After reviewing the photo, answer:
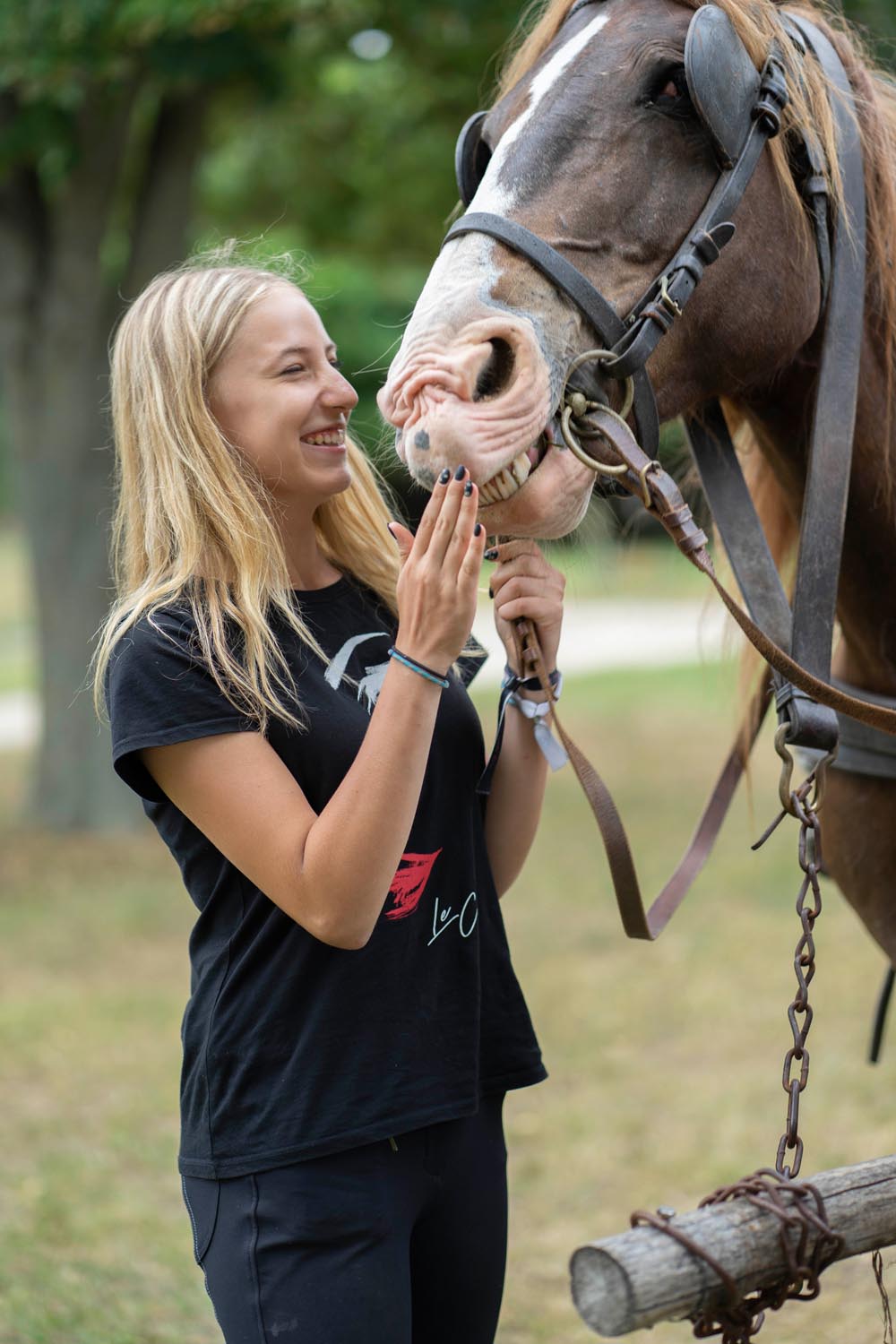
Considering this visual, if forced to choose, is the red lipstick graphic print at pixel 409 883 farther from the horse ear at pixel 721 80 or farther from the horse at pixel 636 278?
the horse ear at pixel 721 80

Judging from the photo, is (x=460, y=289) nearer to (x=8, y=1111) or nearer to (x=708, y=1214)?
(x=708, y=1214)

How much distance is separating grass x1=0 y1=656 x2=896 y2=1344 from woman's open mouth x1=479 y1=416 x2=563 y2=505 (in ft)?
4.13

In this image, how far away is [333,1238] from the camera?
1.63 meters

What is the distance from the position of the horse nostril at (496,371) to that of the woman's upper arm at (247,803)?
51 cm

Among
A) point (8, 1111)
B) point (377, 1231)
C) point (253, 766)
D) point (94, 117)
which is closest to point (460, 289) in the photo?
point (253, 766)

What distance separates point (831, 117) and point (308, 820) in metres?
1.17

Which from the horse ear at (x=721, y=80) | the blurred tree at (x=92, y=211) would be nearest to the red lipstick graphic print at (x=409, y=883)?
the horse ear at (x=721, y=80)

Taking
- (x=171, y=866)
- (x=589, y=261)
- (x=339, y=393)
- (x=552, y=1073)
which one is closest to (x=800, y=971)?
(x=589, y=261)

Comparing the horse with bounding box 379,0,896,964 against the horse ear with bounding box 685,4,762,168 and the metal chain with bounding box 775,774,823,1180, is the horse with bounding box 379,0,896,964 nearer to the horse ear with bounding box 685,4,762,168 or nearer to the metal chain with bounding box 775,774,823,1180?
the horse ear with bounding box 685,4,762,168

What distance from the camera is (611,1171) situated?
4.05 m

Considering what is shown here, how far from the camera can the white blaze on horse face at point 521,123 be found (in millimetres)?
1618

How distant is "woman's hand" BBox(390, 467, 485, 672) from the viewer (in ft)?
4.84

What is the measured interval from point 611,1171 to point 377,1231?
8.59 ft

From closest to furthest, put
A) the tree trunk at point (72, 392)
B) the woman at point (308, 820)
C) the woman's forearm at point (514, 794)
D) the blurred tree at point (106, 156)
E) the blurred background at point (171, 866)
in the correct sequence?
the woman at point (308, 820) < the woman's forearm at point (514, 794) < the blurred background at point (171, 866) < the blurred tree at point (106, 156) < the tree trunk at point (72, 392)
